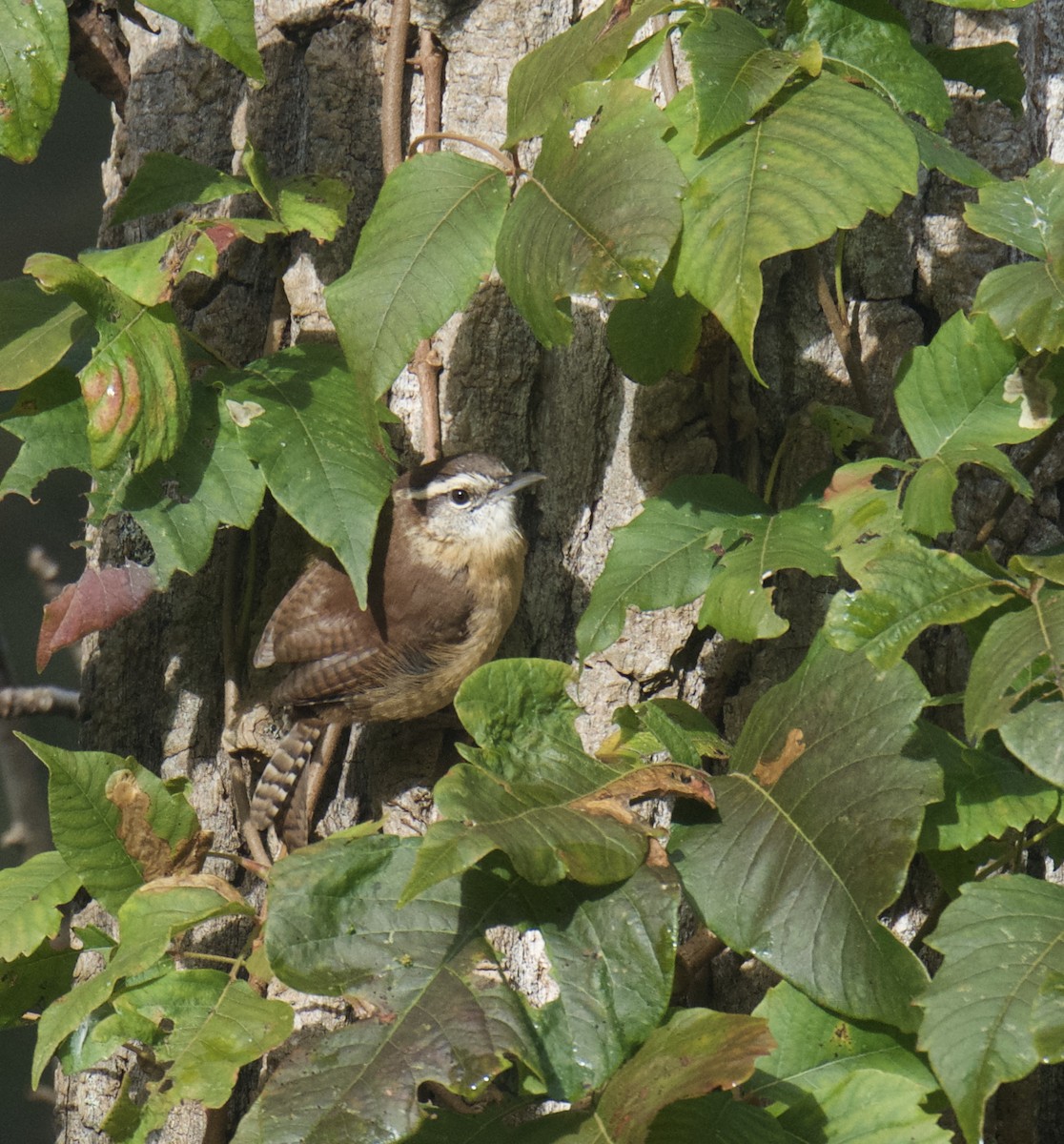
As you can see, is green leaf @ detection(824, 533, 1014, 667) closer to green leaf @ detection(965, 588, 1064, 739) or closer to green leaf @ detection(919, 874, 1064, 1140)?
green leaf @ detection(965, 588, 1064, 739)

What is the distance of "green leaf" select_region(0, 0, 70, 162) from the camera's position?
212 cm

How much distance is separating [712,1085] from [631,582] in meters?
0.91

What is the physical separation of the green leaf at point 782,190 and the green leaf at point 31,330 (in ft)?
3.83

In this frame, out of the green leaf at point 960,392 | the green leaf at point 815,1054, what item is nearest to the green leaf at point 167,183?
the green leaf at point 960,392

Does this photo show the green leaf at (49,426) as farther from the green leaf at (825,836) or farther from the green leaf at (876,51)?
the green leaf at (876,51)

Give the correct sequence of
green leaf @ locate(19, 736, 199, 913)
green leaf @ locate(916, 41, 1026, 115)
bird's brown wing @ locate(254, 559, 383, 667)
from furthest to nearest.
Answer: bird's brown wing @ locate(254, 559, 383, 667), green leaf @ locate(916, 41, 1026, 115), green leaf @ locate(19, 736, 199, 913)

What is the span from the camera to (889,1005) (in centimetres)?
173

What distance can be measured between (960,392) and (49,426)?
168 cm

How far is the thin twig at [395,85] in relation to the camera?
9.44 ft

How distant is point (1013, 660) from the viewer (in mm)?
1664

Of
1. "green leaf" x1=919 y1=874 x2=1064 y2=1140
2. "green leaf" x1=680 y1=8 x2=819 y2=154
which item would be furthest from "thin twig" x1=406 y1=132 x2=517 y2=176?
"green leaf" x1=919 y1=874 x2=1064 y2=1140

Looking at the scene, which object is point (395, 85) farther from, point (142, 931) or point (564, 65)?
point (142, 931)

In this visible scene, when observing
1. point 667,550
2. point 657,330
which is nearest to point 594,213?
point 657,330

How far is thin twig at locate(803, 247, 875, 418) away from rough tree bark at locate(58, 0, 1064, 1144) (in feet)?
0.27
